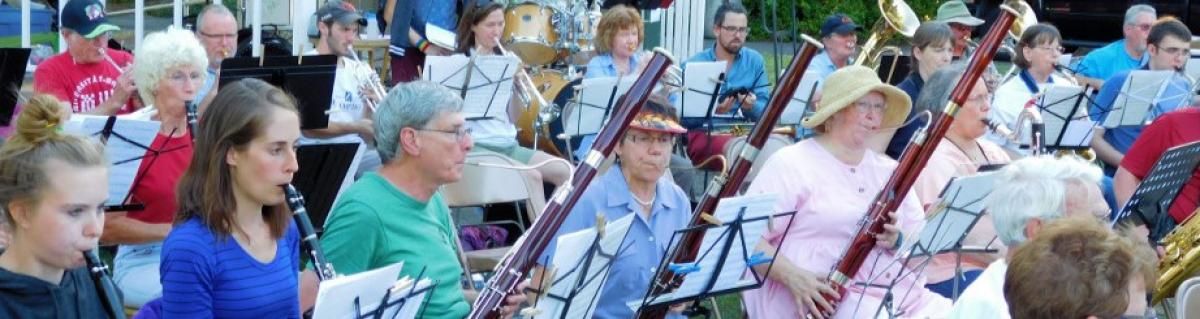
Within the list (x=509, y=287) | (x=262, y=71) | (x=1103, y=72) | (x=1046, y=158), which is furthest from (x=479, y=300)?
(x=1103, y=72)

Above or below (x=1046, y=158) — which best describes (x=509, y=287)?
below

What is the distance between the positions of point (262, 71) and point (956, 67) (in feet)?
8.67

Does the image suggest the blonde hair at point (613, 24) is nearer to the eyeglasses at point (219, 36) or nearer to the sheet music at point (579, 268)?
the eyeglasses at point (219, 36)

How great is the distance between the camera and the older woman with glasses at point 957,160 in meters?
5.50

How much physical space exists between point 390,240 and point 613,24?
4.97 m

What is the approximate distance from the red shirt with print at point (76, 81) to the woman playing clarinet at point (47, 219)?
3.44 metres

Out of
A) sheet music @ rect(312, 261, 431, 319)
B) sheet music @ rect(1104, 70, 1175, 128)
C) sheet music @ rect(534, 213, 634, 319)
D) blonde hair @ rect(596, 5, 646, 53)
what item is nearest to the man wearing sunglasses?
sheet music @ rect(1104, 70, 1175, 128)

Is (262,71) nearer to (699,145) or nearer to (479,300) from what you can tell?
(479,300)

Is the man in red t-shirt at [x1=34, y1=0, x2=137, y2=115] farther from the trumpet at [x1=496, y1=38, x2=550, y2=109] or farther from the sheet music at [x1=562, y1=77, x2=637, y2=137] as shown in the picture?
the trumpet at [x1=496, y1=38, x2=550, y2=109]

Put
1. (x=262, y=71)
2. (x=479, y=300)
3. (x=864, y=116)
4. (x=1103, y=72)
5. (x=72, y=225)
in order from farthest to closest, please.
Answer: (x=1103, y=72) → (x=262, y=71) → (x=864, y=116) → (x=479, y=300) → (x=72, y=225)

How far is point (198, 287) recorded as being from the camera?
11.0ft

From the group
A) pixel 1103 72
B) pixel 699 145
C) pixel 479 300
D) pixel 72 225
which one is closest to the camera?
pixel 72 225

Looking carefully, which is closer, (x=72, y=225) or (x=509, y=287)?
(x=72, y=225)

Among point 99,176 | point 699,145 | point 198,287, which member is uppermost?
point 99,176
